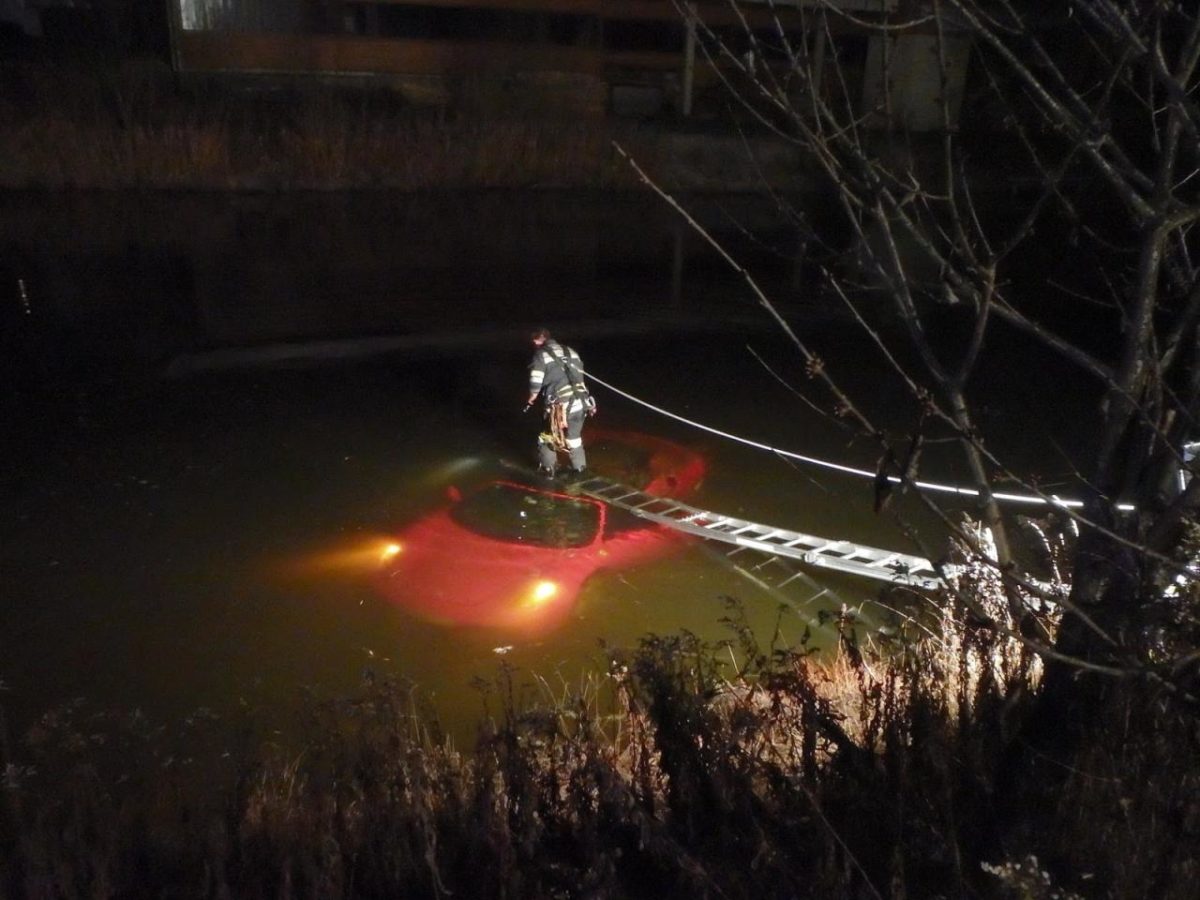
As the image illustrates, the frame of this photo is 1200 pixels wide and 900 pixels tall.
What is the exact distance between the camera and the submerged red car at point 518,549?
25.4 feet

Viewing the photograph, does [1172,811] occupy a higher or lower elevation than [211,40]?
lower

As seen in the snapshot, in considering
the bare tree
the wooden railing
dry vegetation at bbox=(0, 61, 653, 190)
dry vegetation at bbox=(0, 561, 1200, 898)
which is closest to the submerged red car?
dry vegetation at bbox=(0, 561, 1200, 898)

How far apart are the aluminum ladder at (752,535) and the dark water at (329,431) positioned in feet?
1.05

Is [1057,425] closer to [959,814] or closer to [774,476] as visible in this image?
[774,476]

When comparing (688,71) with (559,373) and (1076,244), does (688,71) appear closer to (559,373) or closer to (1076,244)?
(559,373)

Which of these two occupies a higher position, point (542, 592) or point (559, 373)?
point (559, 373)

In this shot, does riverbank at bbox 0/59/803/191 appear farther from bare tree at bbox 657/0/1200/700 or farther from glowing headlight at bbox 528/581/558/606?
bare tree at bbox 657/0/1200/700

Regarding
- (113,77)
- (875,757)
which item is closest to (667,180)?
(113,77)

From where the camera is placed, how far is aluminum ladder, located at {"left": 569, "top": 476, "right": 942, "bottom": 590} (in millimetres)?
8305

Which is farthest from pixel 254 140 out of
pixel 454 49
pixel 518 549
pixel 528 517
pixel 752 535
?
pixel 752 535

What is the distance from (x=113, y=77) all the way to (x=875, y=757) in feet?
78.0

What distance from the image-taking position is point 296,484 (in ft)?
32.0

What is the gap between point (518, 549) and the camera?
8586 mm

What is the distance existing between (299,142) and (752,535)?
1830cm
